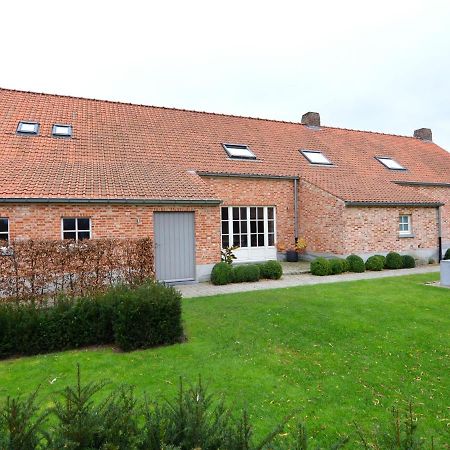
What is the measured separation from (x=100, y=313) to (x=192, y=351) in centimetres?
172

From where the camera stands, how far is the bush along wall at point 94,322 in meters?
5.69

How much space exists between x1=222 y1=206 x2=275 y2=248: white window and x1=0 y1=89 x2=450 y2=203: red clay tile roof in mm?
1663

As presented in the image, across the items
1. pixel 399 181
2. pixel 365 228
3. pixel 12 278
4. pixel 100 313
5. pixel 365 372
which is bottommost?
pixel 365 372

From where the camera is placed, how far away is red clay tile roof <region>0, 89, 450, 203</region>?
11.5 meters

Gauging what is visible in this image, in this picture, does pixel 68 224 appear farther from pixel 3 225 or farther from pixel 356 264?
pixel 356 264

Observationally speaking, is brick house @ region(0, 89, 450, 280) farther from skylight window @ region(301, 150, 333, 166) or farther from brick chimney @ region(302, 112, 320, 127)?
brick chimney @ region(302, 112, 320, 127)

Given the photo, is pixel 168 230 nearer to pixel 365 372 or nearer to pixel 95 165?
pixel 95 165

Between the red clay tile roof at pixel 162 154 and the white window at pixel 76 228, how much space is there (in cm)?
76

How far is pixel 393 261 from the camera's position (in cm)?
1452

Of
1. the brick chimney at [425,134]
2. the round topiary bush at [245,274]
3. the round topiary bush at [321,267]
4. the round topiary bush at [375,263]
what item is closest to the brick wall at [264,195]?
the round topiary bush at [321,267]

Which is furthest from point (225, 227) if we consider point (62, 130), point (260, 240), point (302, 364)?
point (302, 364)

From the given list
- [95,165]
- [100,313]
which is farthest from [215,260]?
[100,313]

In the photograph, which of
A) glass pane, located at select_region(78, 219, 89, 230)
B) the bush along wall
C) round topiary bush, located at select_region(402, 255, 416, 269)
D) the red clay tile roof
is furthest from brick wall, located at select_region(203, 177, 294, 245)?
the bush along wall

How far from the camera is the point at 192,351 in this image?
571cm
